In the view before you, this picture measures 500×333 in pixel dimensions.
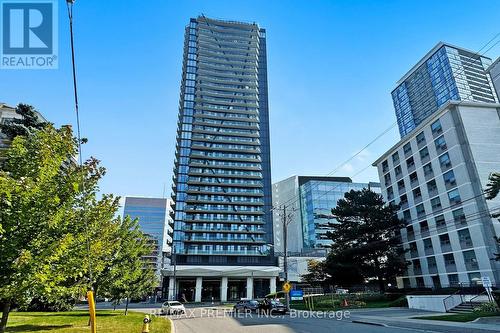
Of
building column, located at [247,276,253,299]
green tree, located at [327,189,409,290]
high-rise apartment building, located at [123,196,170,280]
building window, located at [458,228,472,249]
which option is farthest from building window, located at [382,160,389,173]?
high-rise apartment building, located at [123,196,170,280]

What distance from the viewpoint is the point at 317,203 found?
344 feet

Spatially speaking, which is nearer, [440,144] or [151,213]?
[440,144]

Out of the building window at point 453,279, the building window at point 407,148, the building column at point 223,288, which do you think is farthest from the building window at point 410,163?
the building column at point 223,288

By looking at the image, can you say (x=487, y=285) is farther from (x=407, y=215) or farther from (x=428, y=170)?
(x=407, y=215)

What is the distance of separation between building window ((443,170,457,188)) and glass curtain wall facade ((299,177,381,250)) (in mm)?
56032

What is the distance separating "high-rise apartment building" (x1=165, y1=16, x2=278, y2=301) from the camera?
2985 inches

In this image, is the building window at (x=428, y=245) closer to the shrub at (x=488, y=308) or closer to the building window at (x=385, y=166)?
the building window at (x=385, y=166)

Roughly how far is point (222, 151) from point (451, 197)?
60460mm

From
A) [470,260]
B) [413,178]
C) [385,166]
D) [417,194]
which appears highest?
[385,166]

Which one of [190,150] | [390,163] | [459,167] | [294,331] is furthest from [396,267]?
[190,150]

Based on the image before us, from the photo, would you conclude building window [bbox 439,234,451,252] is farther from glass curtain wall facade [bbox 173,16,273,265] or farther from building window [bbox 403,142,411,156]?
glass curtain wall facade [bbox 173,16,273,265]

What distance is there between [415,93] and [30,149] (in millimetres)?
139704

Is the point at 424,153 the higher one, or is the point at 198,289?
the point at 424,153

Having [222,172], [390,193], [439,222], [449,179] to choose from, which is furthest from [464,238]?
[222,172]
